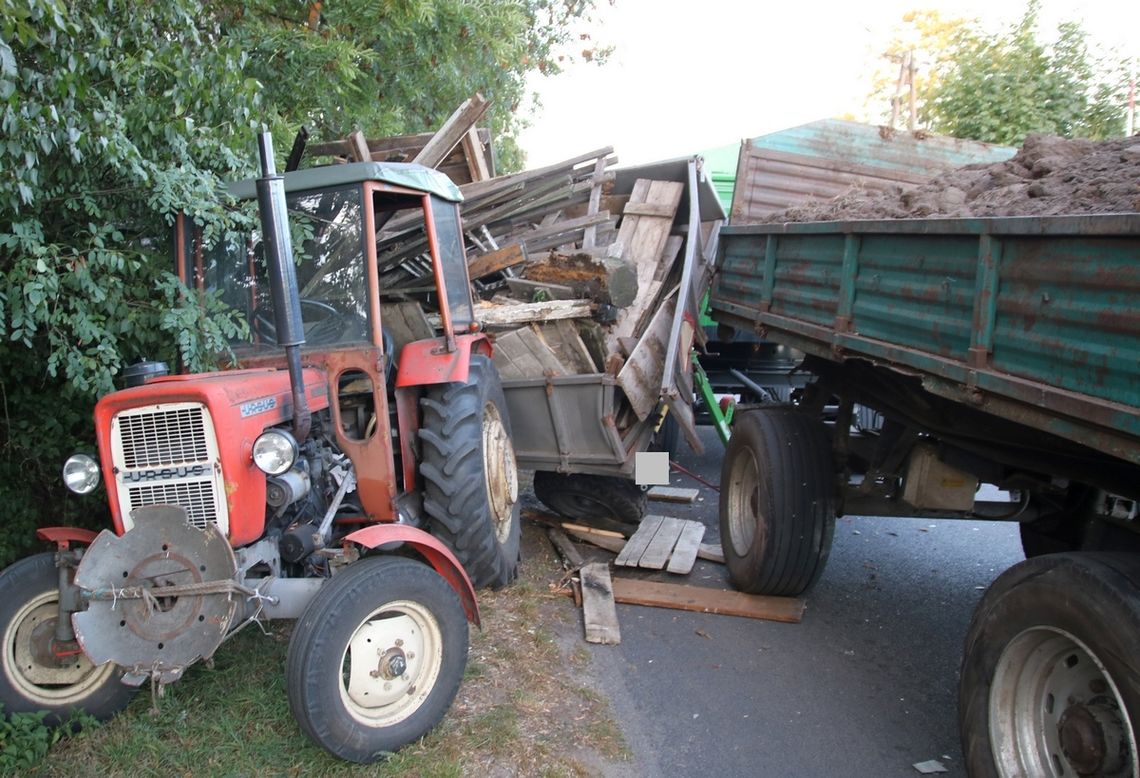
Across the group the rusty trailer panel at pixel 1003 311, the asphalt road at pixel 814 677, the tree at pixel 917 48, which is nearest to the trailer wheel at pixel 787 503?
the asphalt road at pixel 814 677

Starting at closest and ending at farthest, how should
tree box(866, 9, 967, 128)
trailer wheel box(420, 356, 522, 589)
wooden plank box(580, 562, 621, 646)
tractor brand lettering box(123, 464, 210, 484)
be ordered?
1. tractor brand lettering box(123, 464, 210, 484)
2. trailer wheel box(420, 356, 522, 589)
3. wooden plank box(580, 562, 621, 646)
4. tree box(866, 9, 967, 128)

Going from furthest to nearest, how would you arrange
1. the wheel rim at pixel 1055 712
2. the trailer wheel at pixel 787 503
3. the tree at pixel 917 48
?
the tree at pixel 917 48 < the trailer wheel at pixel 787 503 < the wheel rim at pixel 1055 712

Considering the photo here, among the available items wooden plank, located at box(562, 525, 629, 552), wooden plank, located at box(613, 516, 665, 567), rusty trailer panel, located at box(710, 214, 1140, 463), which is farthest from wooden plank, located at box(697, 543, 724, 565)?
rusty trailer panel, located at box(710, 214, 1140, 463)

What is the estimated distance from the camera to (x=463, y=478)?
4.17 meters

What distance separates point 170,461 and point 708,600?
2.96 metres

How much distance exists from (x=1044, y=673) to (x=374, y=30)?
6.15m

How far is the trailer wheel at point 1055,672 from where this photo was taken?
85.6 inches

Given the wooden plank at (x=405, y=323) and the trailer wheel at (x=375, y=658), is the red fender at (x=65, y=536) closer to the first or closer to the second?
the trailer wheel at (x=375, y=658)

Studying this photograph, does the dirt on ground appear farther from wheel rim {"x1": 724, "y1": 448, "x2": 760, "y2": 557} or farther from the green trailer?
wheel rim {"x1": 724, "y1": 448, "x2": 760, "y2": 557}

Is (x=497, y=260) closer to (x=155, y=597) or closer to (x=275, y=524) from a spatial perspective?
(x=275, y=524)

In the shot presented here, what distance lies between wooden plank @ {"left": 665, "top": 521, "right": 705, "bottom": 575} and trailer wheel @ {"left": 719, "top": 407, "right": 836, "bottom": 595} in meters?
0.39

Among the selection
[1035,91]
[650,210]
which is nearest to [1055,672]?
[650,210]

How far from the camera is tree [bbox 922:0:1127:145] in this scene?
9828mm

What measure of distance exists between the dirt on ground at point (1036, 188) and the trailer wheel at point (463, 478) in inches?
82.5
